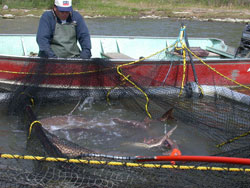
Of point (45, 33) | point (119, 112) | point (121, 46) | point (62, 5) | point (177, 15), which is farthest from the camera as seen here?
point (177, 15)

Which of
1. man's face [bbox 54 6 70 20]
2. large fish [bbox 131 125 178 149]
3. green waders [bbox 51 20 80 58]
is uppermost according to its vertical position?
man's face [bbox 54 6 70 20]

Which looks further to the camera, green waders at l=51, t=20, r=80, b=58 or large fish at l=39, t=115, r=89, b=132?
green waders at l=51, t=20, r=80, b=58

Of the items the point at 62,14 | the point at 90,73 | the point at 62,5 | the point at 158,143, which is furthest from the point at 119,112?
the point at 62,5

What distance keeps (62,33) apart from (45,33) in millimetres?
388

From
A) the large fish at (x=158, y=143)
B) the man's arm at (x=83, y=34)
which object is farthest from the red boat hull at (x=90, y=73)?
the large fish at (x=158, y=143)

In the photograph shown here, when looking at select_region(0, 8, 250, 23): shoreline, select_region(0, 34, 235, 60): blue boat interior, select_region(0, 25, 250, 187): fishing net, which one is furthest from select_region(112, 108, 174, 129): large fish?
select_region(0, 8, 250, 23): shoreline

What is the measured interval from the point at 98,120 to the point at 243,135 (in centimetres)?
298

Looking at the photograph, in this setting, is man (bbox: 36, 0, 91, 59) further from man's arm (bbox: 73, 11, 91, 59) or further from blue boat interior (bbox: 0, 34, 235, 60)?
blue boat interior (bbox: 0, 34, 235, 60)

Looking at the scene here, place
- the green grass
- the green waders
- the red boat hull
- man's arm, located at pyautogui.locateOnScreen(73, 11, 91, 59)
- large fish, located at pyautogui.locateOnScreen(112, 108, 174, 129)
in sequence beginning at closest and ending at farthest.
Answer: large fish, located at pyautogui.locateOnScreen(112, 108, 174, 129) < the red boat hull < the green waders < man's arm, located at pyautogui.locateOnScreen(73, 11, 91, 59) < the green grass

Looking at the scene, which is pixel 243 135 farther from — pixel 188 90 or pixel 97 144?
pixel 97 144

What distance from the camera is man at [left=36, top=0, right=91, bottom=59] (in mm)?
6074

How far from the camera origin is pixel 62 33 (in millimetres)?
6340

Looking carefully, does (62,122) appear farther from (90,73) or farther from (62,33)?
(62,33)

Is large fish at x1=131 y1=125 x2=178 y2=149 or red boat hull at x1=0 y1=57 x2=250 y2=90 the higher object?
red boat hull at x1=0 y1=57 x2=250 y2=90
